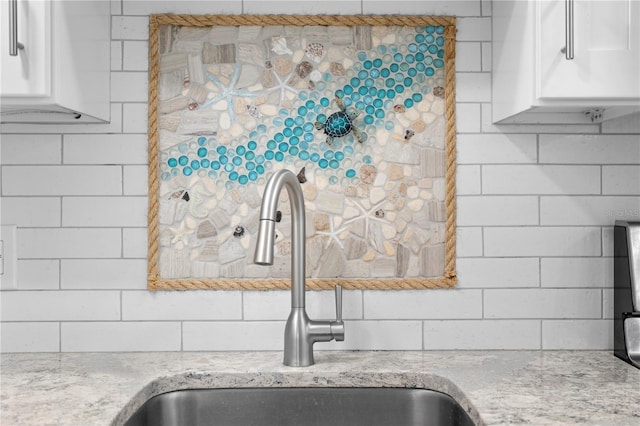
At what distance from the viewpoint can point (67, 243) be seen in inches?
69.8

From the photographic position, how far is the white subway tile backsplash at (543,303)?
5.87 ft

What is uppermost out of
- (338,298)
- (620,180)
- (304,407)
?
(620,180)

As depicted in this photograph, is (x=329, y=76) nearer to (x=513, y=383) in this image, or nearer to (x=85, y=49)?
(x=85, y=49)

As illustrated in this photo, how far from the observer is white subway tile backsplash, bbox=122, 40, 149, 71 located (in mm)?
1778

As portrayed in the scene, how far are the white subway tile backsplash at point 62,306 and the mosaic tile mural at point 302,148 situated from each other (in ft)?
0.66

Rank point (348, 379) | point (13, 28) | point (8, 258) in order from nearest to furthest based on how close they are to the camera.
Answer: point (13, 28)
point (348, 379)
point (8, 258)

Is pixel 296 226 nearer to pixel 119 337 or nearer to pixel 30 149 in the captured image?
pixel 119 337

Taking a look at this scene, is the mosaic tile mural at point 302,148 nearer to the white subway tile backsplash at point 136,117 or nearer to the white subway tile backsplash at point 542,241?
the white subway tile backsplash at point 136,117

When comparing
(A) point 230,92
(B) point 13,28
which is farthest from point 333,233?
(B) point 13,28

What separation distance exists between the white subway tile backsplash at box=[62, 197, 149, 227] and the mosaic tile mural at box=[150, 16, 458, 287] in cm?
6

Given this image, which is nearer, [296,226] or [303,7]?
[296,226]

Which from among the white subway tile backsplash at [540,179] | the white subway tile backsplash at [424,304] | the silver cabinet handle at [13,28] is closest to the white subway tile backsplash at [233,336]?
the white subway tile backsplash at [424,304]

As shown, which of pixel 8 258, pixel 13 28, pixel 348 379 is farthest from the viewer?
pixel 8 258

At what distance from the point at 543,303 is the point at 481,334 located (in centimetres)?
19
